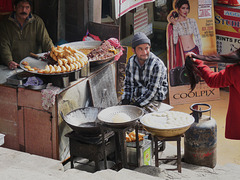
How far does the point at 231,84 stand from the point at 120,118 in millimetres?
1623

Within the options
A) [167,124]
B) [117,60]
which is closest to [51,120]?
[167,124]

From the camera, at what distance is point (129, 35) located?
10.8 meters

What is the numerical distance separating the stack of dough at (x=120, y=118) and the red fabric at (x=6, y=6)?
14.0 ft

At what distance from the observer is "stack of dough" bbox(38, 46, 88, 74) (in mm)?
6848

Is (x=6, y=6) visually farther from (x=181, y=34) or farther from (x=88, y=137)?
(x=181, y=34)

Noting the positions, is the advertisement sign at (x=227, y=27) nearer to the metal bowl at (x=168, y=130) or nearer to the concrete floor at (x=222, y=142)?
the concrete floor at (x=222, y=142)

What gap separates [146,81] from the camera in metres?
7.28

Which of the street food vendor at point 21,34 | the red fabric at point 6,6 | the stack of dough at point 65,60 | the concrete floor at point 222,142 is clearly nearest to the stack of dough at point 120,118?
the stack of dough at point 65,60

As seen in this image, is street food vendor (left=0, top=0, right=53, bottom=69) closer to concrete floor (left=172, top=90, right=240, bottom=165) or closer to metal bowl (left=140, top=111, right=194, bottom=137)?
metal bowl (left=140, top=111, right=194, bottom=137)

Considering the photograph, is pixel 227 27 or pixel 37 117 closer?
pixel 37 117

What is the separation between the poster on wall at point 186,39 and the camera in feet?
34.0

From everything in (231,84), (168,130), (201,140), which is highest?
(231,84)

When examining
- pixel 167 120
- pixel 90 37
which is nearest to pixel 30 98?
pixel 167 120

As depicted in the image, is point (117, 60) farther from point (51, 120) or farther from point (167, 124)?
point (167, 124)
